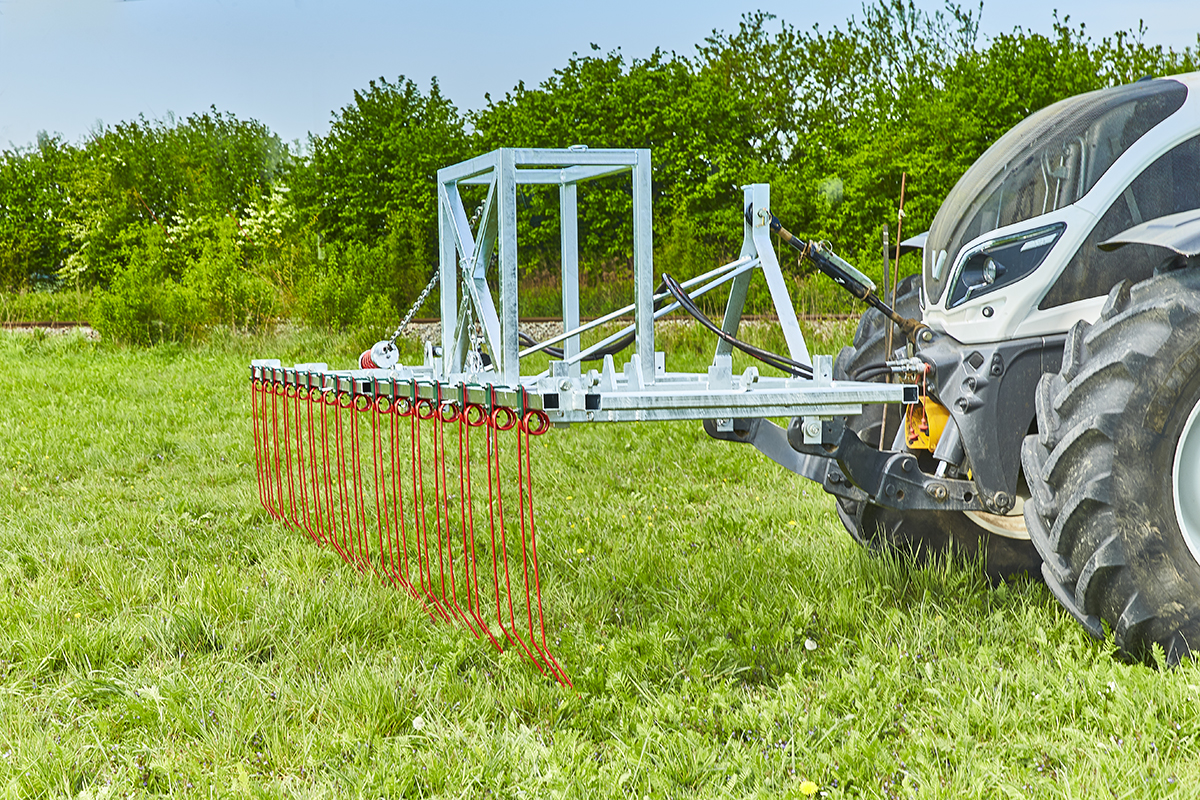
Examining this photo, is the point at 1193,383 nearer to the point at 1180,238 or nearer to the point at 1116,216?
the point at 1180,238

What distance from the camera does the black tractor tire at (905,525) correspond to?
3.60 metres

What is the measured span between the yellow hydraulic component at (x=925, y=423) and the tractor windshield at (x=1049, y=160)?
45 cm

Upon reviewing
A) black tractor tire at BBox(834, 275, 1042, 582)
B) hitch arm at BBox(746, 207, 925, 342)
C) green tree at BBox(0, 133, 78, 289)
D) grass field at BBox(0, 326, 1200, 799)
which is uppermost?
green tree at BBox(0, 133, 78, 289)

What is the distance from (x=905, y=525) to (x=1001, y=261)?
1074 mm

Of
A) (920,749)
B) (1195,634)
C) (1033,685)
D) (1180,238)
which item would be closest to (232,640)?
(920,749)

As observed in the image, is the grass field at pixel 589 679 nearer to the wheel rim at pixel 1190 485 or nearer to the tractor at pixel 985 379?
the tractor at pixel 985 379

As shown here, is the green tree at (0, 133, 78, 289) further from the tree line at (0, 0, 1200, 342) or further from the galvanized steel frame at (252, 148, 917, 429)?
the galvanized steel frame at (252, 148, 917, 429)

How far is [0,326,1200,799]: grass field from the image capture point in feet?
7.82

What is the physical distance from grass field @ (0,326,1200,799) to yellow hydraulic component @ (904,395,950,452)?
0.52 m

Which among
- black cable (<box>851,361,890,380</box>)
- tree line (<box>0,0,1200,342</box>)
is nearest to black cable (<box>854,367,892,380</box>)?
black cable (<box>851,361,890,380</box>)

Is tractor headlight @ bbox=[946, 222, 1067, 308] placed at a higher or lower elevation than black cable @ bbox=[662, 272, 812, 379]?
higher

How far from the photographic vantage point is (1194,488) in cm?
268

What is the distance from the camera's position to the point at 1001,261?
10.6ft

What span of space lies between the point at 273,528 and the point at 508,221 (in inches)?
107
